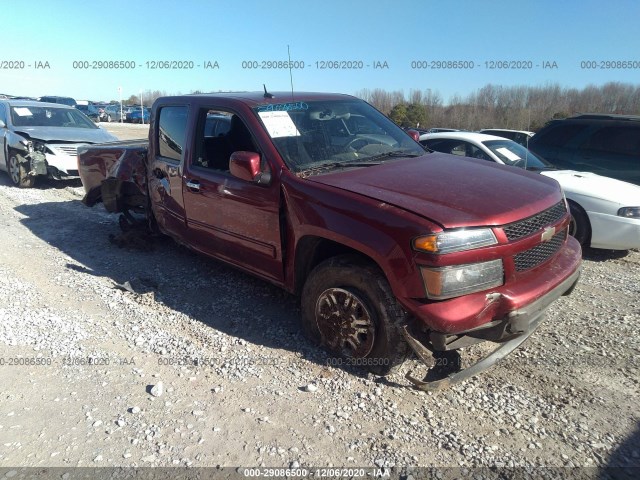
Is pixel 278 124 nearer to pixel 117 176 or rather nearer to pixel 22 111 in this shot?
pixel 117 176

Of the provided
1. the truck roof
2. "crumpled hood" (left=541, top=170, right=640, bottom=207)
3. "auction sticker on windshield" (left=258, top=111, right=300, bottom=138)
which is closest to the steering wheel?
"auction sticker on windshield" (left=258, top=111, right=300, bottom=138)

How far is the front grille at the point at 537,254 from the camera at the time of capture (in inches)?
115

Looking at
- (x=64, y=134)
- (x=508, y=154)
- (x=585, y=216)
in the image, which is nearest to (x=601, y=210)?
(x=585, y=216)

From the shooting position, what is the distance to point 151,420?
2828 mm

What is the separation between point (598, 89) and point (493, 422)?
1041 inches

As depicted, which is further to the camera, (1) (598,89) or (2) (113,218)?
(1) (598,89)

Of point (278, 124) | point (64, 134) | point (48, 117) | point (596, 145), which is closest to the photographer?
point (278, 124)

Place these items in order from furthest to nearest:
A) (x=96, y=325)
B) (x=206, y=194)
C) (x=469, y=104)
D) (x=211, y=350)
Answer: (x=469, y=104) → (x=206, y=194) → (x=96, y=325) → (x=211, y=350)

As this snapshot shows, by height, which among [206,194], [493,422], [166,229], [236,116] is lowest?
[493,422]

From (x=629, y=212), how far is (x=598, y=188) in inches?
18.7

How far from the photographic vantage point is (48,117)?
10.5 meters

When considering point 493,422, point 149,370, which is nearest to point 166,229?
point 149,370

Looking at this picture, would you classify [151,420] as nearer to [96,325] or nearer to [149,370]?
[149,370]

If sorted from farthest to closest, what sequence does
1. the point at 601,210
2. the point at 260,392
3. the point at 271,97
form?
the point at 601,210 < the point at 271,97 < the point at 260,392
